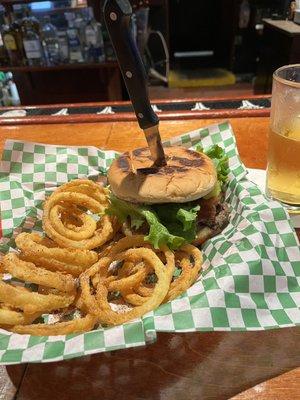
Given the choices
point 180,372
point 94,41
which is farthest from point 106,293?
point 94,41

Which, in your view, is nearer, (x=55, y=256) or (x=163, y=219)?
(x=55, y=256)

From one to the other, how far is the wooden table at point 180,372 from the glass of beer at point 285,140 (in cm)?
62

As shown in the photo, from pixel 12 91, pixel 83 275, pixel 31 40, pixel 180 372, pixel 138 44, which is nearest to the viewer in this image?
pixel 180 372

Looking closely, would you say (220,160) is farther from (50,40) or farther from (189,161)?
(50,40)

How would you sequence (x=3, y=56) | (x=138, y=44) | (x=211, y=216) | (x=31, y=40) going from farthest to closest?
(x=138, y=44) → (x=3, y=56) → (x=31, y=40) → (x=211, y=216)

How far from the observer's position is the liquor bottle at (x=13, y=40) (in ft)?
14.4

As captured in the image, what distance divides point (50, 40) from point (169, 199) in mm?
3939

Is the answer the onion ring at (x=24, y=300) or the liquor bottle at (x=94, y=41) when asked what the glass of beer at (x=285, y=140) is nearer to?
the onion ring at (x=24, y=300)

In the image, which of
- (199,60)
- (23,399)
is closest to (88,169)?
(23,399)

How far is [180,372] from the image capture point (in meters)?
0.97

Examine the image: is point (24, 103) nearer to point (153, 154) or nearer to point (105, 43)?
point (105, 43)

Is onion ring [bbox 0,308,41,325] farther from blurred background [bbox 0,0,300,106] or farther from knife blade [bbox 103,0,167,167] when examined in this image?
blurred background [bbox 0,0,300,106]

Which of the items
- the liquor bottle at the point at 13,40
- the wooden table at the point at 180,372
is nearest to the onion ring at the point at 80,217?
the wooden table at the point at 180,372

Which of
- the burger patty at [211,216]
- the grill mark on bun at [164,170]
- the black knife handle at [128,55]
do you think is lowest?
the burger patty at [211,216]
